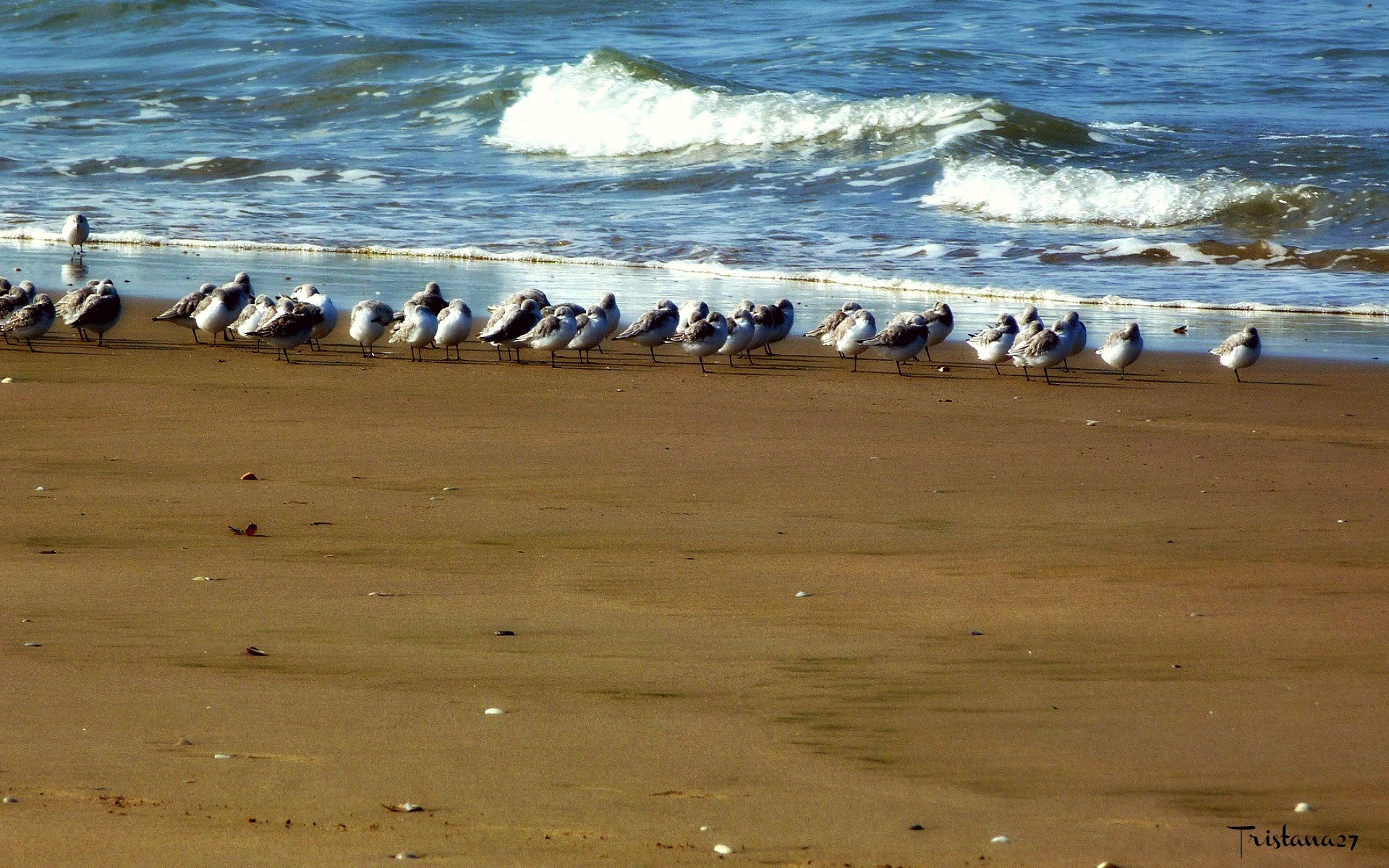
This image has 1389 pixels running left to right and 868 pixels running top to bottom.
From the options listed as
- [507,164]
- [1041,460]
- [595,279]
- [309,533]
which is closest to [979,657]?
[309,533]

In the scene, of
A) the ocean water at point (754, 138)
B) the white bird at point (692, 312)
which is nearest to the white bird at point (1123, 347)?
the white bird at point (692, 312)

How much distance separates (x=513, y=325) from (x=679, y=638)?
22.2ft

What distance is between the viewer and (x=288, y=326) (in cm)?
1118

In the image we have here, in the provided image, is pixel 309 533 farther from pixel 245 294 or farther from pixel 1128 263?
pixel 1128 263

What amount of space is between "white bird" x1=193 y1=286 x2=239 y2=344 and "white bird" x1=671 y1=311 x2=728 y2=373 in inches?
134

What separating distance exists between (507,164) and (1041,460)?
17.1m

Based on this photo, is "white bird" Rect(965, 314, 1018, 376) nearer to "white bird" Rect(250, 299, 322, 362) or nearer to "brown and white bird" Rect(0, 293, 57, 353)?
"white bird" Rect(250, 299, 322, 362)

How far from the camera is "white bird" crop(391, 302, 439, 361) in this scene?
37.6 feet

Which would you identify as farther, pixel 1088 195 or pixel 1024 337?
pixel 1088 195

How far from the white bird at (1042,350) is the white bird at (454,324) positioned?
13.0 ft

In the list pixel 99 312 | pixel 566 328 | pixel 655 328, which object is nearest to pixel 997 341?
pixel 655 328

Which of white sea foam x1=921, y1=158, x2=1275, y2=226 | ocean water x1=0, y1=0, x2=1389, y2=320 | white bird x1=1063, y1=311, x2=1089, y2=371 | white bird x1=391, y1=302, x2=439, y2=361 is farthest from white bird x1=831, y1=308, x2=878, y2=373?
white sea foam x1=921, y1=158, x2=1275, y2=226

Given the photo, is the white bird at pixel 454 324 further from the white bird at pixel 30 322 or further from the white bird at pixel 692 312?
the white bird at pixel 30 322

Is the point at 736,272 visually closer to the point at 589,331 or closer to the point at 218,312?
the point at 589,331
